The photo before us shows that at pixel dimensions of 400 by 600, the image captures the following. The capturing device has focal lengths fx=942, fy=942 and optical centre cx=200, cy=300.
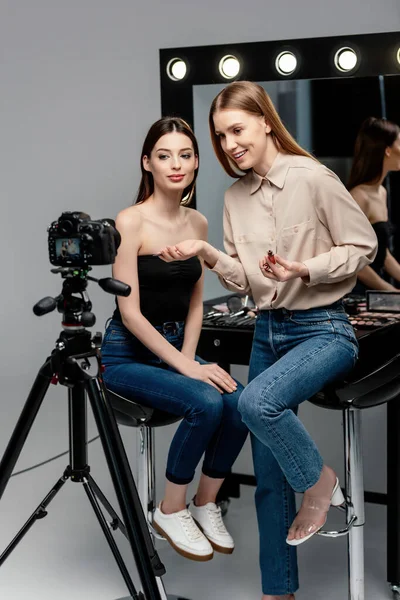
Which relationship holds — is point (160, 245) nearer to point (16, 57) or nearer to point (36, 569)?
point (36, 569)

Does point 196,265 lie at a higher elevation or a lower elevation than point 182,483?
higher

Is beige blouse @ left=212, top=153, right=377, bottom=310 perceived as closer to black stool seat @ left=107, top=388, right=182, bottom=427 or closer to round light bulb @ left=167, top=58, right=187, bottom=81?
black stool seat @ left=107, top=388, right=182, bottom=427

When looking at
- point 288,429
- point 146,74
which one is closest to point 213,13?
point 146,74

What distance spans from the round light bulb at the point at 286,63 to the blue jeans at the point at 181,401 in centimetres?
97

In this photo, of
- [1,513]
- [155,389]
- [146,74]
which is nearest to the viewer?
[155,389]

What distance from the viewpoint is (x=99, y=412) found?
6.47ft

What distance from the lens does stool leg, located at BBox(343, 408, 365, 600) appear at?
238 cm

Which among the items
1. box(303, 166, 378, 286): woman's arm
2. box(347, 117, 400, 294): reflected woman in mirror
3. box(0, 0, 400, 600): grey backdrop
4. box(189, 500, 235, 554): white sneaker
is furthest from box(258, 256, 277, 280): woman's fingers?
box(0, 0, 400, 600): grey backdrop

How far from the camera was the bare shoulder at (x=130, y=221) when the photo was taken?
250cm

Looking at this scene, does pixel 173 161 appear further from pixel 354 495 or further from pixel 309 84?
pixel 354 495

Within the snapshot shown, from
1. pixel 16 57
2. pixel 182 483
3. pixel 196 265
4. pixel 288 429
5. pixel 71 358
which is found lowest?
pixel 182 483

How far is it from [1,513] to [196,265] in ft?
3.96

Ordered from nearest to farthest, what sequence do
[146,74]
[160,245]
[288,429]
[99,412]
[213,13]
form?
[99,412] → [288,429] → [160,245] → [213,13] → [146,74]

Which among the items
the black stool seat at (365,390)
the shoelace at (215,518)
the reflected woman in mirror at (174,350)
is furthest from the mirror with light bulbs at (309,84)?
the shoelace at (215,518)
